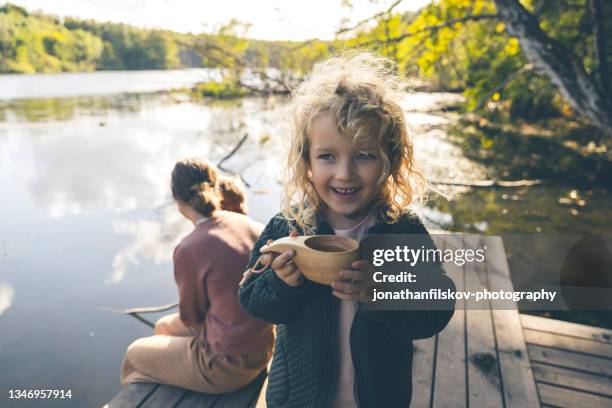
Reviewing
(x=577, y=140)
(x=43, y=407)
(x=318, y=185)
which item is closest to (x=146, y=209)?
(x=43, y=407)

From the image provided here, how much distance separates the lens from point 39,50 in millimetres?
44469

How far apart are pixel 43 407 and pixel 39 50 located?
5411cm

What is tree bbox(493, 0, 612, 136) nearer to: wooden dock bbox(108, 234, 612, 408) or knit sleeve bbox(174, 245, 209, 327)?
wooden dock bbox(108, 234, 612, 408)

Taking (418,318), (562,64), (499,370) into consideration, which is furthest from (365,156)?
(562,64)

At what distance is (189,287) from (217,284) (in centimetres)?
16

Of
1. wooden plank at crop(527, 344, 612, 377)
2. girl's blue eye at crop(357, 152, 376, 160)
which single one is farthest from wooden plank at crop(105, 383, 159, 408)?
wooden plank at crop(527, 344, 612, 377)

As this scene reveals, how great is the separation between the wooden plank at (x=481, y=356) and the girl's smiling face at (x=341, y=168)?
4.59ft

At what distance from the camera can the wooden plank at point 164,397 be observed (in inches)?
77.4

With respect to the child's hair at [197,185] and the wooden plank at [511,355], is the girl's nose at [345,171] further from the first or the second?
the wooden plank at [511,355]

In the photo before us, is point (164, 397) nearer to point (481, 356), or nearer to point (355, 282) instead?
point (355, 282)

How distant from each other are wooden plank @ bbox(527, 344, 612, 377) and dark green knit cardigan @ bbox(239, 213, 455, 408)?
140 centimetres

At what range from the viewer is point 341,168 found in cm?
118

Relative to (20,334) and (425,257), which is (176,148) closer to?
(20,334)

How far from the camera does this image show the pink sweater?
202 centimetres
